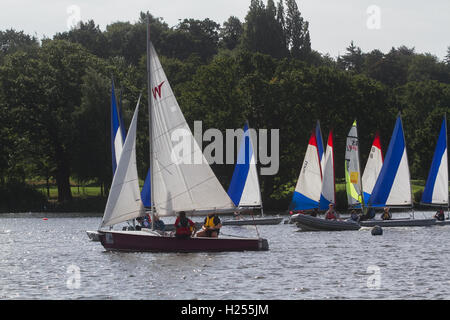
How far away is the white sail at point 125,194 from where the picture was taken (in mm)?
42438

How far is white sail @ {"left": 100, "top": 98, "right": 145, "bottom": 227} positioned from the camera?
42.4 meters

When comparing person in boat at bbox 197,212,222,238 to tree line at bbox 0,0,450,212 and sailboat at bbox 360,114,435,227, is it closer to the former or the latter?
sailboat at bbox 360,114,435,227

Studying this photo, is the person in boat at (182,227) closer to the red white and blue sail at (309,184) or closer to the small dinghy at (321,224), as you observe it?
the small dinghy at (321,224)

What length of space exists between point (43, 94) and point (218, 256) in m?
58.8

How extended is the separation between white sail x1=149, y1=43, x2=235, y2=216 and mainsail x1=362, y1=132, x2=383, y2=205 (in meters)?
28.0

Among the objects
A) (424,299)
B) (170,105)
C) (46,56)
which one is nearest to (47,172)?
(46,56)

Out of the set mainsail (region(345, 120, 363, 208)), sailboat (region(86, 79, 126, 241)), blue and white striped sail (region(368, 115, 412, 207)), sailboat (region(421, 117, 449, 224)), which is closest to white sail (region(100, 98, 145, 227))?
sailboat (region(86, 79, 126, 241))

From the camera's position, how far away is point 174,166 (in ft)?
140

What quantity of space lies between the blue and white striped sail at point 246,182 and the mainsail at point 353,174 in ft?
22.5

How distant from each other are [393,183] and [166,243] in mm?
28733
